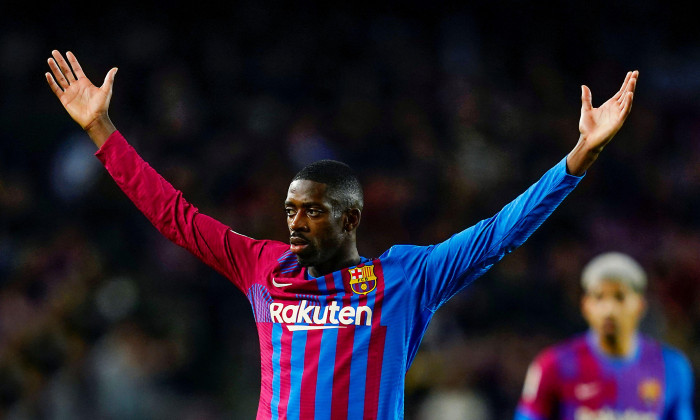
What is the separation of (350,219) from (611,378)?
5.71ft

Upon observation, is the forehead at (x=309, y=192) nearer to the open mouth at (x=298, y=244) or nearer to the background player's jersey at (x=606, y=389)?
the open mouth at (x=298, y=244)

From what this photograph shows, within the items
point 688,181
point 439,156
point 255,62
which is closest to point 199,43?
point 255,62

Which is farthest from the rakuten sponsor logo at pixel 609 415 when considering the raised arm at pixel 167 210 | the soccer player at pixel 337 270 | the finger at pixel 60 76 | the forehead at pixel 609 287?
the finger at pixel 60 76

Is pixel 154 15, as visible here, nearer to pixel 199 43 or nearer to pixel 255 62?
pixel 199 43

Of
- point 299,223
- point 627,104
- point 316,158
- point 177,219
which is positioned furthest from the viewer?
point 316,158

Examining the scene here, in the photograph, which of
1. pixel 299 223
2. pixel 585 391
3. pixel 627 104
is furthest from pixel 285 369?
pixel 585 391

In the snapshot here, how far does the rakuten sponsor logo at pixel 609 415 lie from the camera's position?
15.2 ft

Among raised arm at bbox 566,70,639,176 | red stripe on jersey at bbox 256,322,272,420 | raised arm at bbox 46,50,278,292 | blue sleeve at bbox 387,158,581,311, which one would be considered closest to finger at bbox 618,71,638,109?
raised arm at bbox 566,70,639,176

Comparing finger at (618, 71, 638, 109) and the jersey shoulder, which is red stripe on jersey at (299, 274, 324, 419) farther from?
the jersey shoulder

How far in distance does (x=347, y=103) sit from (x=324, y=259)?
704 centimetres

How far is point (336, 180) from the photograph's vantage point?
12.5 feet

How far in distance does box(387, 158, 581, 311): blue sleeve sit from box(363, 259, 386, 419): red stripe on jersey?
0.61 feet

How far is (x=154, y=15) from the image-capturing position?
1170 centimetres

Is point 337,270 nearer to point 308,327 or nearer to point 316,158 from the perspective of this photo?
point 308,327
